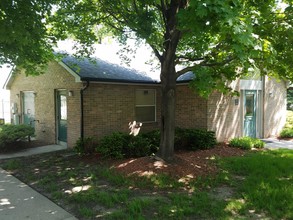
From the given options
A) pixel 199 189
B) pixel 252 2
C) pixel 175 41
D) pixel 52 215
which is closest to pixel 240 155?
pixel 199 189

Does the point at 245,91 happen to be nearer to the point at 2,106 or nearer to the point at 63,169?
the point at 63,169

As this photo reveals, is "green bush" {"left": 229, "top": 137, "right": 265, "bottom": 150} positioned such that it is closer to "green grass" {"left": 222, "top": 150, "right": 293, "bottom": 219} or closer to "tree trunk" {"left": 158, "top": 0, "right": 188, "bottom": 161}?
"green grass" {"left": 222, "top": 150, "right": 293, "bottom": 219}

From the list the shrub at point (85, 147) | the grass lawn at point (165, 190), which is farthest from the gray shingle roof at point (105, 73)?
the grass lawn at point (165, 190)

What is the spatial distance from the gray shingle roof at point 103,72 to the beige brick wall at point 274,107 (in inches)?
244

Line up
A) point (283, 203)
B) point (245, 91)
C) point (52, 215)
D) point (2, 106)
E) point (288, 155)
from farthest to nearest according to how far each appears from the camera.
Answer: point (2, 106), point (245, 91), point (288, 155), point (283, 203), point (52, 215)

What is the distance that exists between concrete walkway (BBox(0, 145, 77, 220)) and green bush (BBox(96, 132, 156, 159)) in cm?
260

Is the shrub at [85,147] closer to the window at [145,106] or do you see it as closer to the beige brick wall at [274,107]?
the window at [145,106]

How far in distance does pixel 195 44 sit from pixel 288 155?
4.95m

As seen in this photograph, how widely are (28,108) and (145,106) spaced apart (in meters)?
6.56

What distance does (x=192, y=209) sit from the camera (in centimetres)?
411

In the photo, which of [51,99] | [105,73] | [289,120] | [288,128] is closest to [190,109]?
[105,73]

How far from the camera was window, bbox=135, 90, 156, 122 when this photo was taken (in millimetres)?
11070

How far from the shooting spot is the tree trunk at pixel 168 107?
6.75 meters

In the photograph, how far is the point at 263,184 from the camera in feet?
17.3
